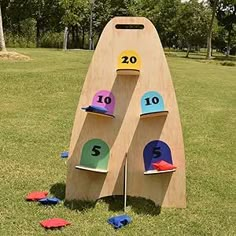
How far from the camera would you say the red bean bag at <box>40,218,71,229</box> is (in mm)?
3775

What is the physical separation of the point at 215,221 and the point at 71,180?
4.42ft

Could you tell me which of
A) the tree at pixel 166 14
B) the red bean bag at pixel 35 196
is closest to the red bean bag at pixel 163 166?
the red bean bag at pixel 35 196

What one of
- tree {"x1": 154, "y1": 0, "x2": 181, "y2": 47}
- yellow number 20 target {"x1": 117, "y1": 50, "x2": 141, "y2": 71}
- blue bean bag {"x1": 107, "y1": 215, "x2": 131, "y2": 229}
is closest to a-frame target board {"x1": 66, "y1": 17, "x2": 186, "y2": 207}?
yellow number 20 target {"x1": 117, "y1": 50, "x2": 141, "y2": 71}

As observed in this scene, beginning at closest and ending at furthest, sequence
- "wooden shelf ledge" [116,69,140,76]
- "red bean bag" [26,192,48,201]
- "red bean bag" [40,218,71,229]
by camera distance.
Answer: "red bean bag" [40,218,71,229] → "wooden shelf ledge" [116,69,140,76] → "red bean bag" [26,192,48,201]

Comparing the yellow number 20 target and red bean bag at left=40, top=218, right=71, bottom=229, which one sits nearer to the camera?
red bean bag at left=40, top=218, right=71, bottom=229

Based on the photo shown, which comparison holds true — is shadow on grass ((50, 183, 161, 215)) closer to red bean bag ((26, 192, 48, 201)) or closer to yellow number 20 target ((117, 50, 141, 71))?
red bean bag ((26, 192, 48, 201))

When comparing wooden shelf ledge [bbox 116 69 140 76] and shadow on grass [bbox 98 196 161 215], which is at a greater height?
wooden shelf ledge [bbox 116 69 140 76]

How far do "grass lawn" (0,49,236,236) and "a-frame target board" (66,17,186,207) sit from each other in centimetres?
19

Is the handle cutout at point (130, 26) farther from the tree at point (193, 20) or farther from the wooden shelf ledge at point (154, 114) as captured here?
the tree at point (193, 20)

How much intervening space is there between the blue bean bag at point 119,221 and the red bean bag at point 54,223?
361 millimetres

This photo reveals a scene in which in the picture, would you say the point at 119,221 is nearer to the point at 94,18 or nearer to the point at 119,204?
the point at 119,204

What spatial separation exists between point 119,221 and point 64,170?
5.34 ft

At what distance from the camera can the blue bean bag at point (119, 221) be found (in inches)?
151

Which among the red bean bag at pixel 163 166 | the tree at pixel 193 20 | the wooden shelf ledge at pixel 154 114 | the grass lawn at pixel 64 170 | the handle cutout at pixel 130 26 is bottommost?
the grass lawn at pixel 64 170
